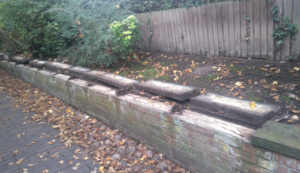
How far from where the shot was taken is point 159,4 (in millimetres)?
7543

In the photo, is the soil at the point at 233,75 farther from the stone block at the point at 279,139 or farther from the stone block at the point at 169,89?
the stone block at the point at 169,89

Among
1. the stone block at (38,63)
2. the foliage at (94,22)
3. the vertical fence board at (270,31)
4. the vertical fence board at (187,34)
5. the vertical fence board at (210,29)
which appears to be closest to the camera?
the vertical fence board at (270,31)

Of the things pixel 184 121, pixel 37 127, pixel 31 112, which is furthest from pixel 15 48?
pixel 184 121

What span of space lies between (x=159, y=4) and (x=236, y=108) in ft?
18.1

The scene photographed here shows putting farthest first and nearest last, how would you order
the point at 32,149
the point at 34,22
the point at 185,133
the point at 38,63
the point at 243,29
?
the point at 34,22, the point at 38,63, the point at 243,29, the point at 32,149, the point at 185,133

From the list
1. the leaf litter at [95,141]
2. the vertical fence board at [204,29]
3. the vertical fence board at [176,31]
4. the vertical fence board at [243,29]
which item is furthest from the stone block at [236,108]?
the vertical fence board at [176,31]

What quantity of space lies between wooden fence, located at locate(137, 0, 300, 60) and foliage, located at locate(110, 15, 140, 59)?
988 millimetres

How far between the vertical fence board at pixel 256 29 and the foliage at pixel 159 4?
1.31 metres

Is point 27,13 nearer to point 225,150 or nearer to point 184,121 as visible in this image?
point 184,121

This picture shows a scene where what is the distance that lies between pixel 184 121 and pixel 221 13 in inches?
134

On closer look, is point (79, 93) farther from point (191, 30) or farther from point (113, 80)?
point (191, 30)

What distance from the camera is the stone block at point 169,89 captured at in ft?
11.8

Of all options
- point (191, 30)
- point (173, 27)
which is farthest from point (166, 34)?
point (191, 30)

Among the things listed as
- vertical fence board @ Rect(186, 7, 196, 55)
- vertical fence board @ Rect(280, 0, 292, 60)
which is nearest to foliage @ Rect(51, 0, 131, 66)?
vertical fence board @ Rect(186, 7, 196, 55)
